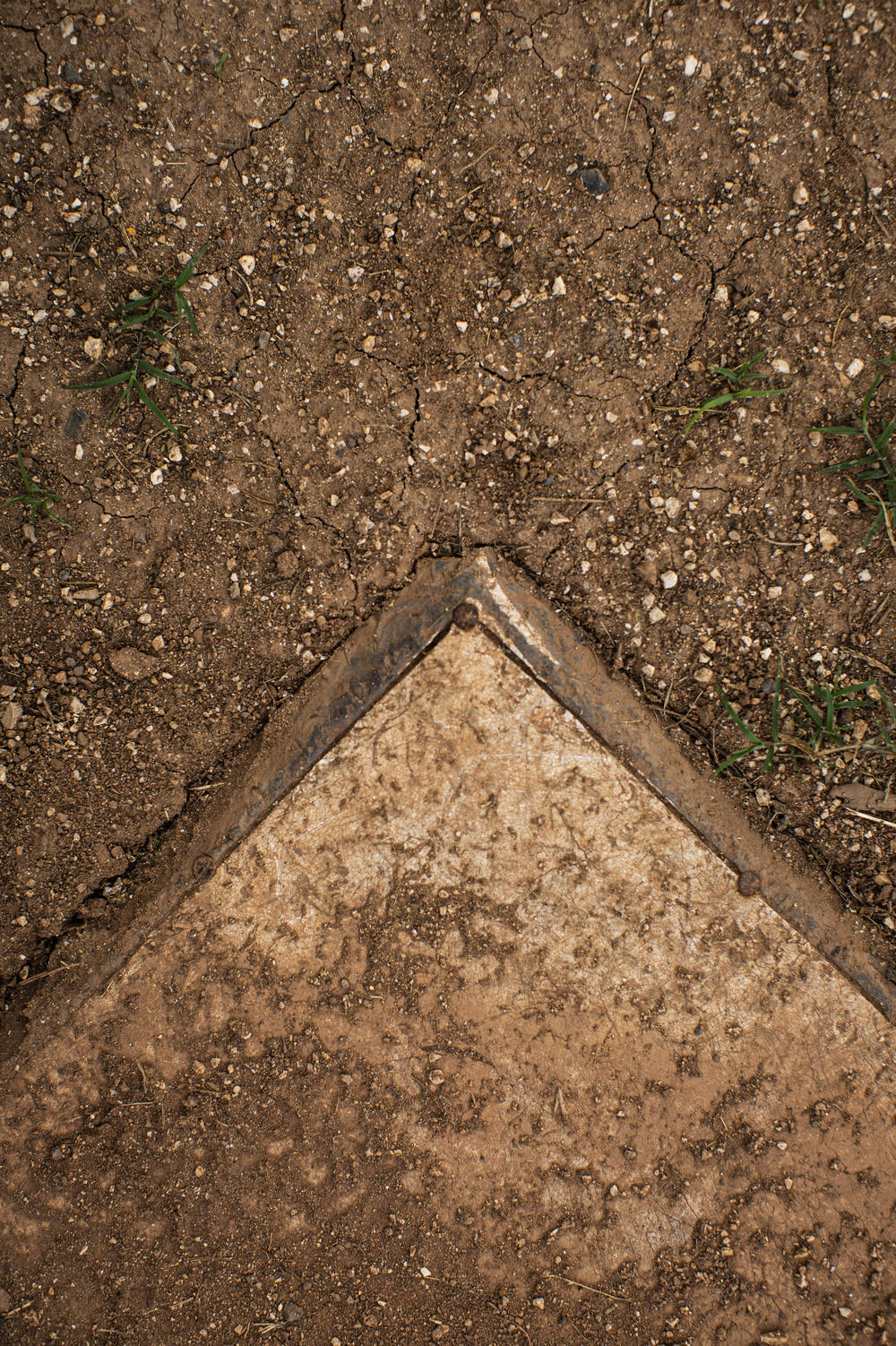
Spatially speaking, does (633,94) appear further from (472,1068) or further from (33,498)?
(472,1068)

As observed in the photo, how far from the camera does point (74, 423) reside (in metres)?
1.90

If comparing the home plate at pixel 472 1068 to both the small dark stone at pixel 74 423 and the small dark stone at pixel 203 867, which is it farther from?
the small dark stone at pixel 74 423

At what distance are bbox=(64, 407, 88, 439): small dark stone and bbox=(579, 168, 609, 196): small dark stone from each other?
1524 millimetres

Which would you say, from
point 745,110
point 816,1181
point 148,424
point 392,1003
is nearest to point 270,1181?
point 392,1003

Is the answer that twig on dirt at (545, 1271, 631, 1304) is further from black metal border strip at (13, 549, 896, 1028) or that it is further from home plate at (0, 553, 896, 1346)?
black metal border strip at (13, 549, 896, 1028)

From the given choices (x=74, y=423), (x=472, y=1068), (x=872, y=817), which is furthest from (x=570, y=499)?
(x=472, y=1068)

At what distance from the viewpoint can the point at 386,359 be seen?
1.88 metres

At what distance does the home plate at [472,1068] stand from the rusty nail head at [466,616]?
0.04m

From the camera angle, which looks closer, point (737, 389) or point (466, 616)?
point (466, 616)

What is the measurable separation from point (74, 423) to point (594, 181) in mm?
1580

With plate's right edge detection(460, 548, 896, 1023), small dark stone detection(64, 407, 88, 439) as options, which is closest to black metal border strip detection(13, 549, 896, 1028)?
plate's right edge detection(460, 548, 896, 1023)

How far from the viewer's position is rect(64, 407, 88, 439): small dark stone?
189cm

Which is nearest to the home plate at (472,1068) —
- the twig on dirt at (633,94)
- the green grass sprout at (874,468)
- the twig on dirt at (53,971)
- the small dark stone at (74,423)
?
the twig on dirt at (53,971)

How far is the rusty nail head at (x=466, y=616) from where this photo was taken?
5.77ft
